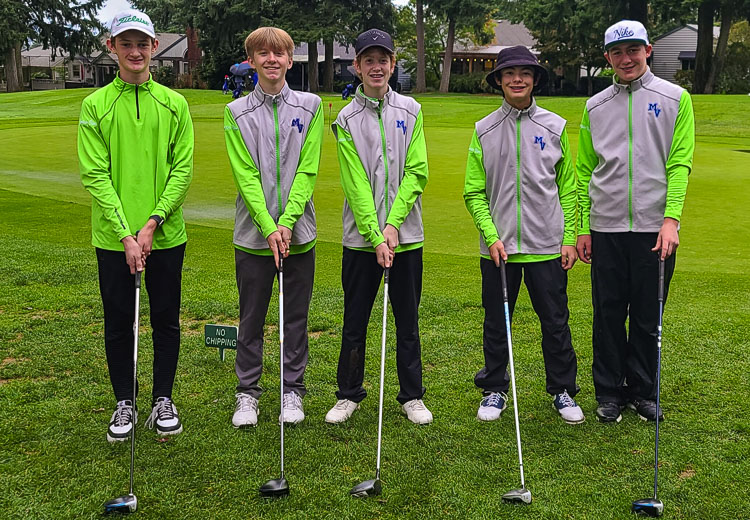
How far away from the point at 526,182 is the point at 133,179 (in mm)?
1917

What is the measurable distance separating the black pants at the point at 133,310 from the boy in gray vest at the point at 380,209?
850 mm

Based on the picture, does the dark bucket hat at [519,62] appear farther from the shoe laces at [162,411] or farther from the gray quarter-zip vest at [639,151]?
the shoe laces at [162,411]

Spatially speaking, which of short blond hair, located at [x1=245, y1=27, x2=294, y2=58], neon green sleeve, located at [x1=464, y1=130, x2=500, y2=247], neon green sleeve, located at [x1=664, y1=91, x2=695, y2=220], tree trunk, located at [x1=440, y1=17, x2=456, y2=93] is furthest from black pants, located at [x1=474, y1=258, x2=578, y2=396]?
tree trunk, located at [x1=440, y1=17, x2=456, y2=93]

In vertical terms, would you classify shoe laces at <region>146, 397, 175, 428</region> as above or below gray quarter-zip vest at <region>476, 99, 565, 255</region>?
below

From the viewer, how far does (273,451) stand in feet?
12.2

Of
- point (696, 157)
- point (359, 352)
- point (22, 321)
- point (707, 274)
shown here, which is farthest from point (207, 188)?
point (696, 157)

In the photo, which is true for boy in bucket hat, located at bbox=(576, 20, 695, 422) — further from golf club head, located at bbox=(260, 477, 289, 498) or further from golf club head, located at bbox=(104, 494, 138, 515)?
golf club head, located at bbox=(104, 494, 138, 515)

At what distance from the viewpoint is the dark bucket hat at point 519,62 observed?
4.05 meters

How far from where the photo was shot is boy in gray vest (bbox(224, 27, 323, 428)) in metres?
4.00

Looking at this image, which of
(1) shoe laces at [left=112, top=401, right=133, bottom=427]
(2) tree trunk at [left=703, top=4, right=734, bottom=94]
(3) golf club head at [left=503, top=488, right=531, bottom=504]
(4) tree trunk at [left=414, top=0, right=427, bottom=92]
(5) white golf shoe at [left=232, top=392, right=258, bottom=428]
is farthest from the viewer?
(4) tree trunk at [left=414, top=0, right=427, bottom=92]

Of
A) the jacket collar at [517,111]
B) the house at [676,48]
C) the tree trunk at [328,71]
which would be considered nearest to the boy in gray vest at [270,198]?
the jacket collar at [517,111]

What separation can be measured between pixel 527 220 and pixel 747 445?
146 cm

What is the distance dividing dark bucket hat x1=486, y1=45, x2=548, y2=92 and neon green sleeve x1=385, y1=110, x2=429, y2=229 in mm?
464

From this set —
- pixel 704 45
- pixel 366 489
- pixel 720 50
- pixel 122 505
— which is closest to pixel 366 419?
pixel 366 489
